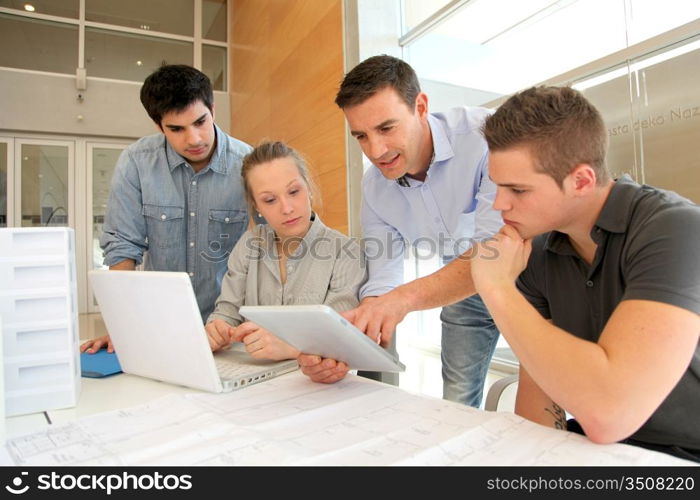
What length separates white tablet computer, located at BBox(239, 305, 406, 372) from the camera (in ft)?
2.65

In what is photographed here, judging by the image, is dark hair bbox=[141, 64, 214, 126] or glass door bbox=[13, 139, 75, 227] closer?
dark hair bbox=[141, 64, 214, 126]

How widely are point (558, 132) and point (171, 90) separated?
1.30m

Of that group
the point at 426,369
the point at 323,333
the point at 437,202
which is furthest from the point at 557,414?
the point at 426,369

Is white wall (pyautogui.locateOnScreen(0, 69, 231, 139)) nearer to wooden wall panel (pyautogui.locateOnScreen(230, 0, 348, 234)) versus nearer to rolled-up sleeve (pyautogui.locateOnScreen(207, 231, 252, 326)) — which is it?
wooden wall panel (pyautogui.locateOnScreen(230, 0, 348, 234))

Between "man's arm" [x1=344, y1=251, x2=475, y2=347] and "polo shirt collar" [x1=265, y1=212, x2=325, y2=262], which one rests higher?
"polo shirt collar" [x1=265, y1=212, x2=325, y2=262]

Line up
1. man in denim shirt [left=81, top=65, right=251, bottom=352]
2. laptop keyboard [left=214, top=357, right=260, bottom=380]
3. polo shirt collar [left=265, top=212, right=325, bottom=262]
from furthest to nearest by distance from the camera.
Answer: man in denim shirt [left=81, top=65, right=251, bottom=352], polo shirt collar [left=265, top=212, right=325, bottom=262], laptop keyboard [left=214, top=357, right=260, bottom=380]

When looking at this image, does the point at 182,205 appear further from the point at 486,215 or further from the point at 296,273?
the point at 486,215

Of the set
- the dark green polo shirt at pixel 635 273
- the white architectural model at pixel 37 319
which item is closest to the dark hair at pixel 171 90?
the white architectural model at pixel 37 319

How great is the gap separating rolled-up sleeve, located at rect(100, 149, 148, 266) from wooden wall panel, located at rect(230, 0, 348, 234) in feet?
5.76

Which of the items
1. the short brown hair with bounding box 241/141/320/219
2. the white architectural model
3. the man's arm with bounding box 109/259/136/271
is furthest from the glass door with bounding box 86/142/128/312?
the white architectural model

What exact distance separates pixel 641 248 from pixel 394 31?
2896mm

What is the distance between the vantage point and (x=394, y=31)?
3311 millimetres

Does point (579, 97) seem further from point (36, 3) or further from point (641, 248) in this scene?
point (36, 3)
